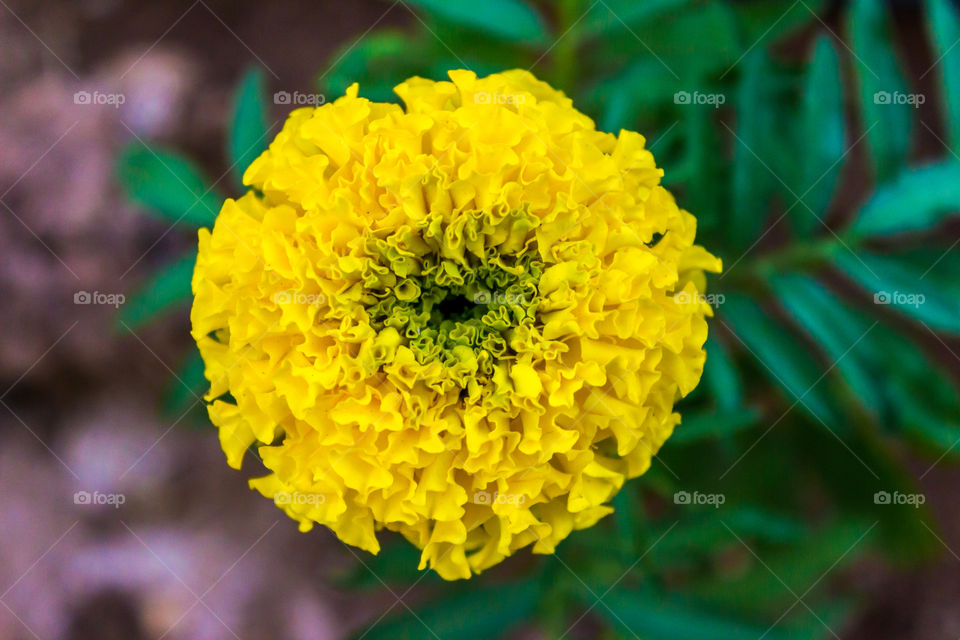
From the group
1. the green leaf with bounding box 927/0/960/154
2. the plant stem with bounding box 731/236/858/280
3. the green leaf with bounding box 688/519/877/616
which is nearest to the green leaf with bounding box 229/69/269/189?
the plant stem with bounding box 731/236/858/280

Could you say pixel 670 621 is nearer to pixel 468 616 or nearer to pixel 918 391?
pixel 468 616

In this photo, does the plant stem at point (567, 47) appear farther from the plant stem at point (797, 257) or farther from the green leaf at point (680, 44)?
the plant stem at point (797, 257)

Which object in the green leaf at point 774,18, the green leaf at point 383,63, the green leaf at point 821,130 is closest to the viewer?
the green leaf at point 821,130

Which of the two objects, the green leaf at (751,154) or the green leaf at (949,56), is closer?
the green leaf at (949,56)

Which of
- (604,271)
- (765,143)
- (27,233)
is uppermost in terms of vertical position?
(765,143)

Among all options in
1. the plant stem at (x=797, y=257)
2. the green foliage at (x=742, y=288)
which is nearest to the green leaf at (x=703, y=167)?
the green foliage at (x=742, y=288)

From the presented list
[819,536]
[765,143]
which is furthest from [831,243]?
[819,536]

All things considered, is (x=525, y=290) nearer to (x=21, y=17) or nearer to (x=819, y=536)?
(x=819, y=536)
